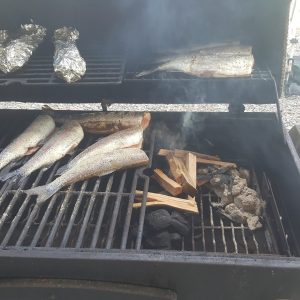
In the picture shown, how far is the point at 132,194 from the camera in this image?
108 inches

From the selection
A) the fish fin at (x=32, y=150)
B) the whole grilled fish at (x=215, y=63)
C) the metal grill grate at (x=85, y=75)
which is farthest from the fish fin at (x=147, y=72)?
the fish fin at (x=32, y=150)

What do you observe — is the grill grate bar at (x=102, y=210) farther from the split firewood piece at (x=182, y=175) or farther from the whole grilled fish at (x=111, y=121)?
the whole grilled fish at (x=111, y=121)

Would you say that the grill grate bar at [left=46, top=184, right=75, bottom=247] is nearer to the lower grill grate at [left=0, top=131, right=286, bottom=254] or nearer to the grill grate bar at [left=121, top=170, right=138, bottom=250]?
the lower grill grate at [left=0, top=131, right=286, bottom=254]

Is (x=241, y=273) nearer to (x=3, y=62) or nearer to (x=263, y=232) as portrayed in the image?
(x=263, y=232)

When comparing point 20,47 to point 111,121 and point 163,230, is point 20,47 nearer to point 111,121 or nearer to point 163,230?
point 111,121

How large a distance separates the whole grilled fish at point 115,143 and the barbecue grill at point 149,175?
0.17 meters

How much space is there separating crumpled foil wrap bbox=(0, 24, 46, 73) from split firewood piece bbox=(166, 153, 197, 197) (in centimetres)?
159

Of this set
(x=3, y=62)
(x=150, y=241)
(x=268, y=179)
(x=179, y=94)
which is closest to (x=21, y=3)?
(x=3, y=62)

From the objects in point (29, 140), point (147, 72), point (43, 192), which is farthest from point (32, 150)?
point (147, 72)

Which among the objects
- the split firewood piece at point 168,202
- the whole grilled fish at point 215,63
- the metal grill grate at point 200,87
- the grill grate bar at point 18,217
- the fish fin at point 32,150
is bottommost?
the split firewood piece at point 168,202

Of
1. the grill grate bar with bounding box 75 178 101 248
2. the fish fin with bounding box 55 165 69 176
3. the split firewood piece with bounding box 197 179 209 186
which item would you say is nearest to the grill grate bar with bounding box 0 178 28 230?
the fish fin with bounding box 55 165 69 176

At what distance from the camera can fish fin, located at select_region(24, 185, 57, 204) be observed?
2.75 m

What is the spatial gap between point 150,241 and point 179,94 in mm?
1411

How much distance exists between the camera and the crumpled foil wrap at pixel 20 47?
321 cm
